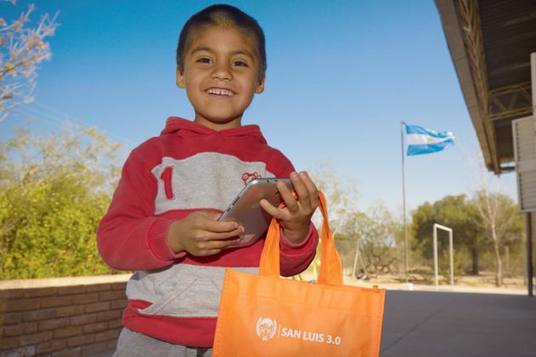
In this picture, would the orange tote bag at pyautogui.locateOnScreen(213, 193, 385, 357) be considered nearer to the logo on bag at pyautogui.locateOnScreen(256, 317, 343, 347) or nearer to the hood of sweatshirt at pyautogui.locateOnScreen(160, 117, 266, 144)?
the logo on bag at pyautogui.locateOnScreen(256, 317, 343, 347)

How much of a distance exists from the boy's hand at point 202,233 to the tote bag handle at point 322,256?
133 millimetres

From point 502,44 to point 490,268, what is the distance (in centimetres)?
1863

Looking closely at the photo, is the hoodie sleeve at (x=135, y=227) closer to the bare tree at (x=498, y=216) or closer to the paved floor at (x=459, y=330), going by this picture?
the paved floor at (x=459, y=330)

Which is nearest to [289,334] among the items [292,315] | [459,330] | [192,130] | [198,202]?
[292,315]

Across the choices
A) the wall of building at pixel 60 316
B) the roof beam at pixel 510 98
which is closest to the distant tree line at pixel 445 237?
the roof beam at pixel 510 98

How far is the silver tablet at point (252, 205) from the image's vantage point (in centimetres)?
105

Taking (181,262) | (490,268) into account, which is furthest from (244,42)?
(490,268)

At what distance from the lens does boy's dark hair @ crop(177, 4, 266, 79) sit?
5.06 ft

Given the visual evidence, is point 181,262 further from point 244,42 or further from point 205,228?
point 244,42

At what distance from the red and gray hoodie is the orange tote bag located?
11cm

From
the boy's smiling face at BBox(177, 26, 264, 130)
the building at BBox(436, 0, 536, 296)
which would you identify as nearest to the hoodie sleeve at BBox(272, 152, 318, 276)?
the boy's smiling face at BBox(177, 26, 264, 130)

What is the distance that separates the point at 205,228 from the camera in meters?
1.05

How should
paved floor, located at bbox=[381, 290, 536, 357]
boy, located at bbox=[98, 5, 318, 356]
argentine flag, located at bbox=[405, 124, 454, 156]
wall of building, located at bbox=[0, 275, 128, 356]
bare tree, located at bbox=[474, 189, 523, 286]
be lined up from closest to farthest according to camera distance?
boy, located at bbox=[98, 5, 318, 356] < wall of building, located at bbox=[0, 275, 128, 356] < paved floor, located at bbox=[381, 290, 536, 357] < argentine flag, located at bbox=[405, 124, 454, 156] < bare tree, located at bbox=[474, 189, 523, 286]

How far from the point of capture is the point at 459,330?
18.6ft
